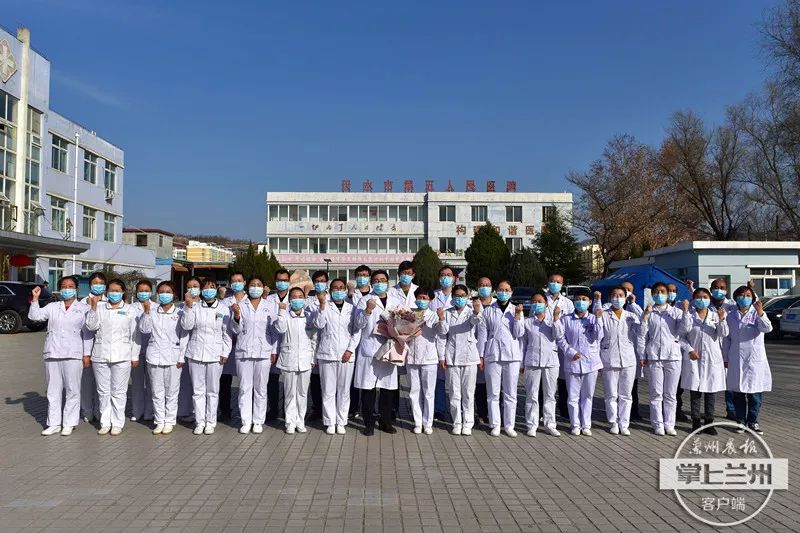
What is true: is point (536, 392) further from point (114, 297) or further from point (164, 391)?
point (114, 297)

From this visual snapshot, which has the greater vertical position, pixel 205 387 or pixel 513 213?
pixel 513 213

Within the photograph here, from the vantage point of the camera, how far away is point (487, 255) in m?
49.8

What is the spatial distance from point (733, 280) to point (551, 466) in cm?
2604

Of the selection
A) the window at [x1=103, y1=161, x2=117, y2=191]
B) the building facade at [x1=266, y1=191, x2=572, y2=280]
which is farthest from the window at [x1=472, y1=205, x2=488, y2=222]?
the window at [x1=103, y1=161, x2=117, y2=191]

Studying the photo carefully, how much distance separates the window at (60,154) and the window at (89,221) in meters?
3.01

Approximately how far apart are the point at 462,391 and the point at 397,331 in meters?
1.06

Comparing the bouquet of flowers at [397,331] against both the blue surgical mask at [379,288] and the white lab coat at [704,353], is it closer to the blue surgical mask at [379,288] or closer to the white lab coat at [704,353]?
the blue surgical mask at [379,288]

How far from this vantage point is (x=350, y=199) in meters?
61.7

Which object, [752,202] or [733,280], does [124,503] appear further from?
[752,202]

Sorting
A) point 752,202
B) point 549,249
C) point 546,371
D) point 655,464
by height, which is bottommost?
point 655,464

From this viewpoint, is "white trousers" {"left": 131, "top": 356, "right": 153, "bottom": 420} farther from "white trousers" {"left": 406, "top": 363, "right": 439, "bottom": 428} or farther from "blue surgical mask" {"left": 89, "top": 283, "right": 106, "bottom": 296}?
"white trousers" {"left": 406, "top": 363, "right": 439, "bottom": 428}

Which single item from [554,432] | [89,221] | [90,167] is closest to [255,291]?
[554,432]

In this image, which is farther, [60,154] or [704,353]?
[60,154]

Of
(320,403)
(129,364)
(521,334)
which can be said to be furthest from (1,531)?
(521,334)
